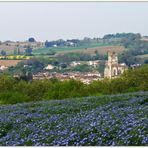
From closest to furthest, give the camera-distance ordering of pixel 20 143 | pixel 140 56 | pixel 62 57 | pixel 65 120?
1. pixel 20 143
2. pixel 65 120
3. pixel 140 56
4. pixel 62 57

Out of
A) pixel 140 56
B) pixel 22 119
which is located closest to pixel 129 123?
pixel 22 119

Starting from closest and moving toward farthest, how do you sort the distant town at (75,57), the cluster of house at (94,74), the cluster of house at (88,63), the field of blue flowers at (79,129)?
the field of blue flowers at (79,129) → the cluster of house at (94,74) → the distant town at (75,57) → the cluster of house at (88,63)

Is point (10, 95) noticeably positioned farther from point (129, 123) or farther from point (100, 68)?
point (100, 68)

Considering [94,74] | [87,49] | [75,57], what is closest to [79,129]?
[94,74]

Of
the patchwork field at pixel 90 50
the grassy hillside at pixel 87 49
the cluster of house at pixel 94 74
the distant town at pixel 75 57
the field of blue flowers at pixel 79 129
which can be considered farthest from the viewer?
the grassy hillside at pixel 87 49

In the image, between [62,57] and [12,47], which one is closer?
[62,57]

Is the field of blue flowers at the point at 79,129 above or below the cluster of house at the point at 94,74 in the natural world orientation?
above

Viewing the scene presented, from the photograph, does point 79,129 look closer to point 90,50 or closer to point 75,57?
point 75,57

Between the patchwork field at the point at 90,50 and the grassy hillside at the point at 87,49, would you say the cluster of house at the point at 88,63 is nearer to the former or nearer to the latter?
the patchwork field at the point at 90,50

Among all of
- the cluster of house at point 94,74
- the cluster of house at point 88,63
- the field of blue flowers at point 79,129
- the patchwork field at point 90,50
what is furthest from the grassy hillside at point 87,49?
the field of blue flowers at point 79,129

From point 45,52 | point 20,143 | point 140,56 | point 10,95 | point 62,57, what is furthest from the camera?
point 45,52

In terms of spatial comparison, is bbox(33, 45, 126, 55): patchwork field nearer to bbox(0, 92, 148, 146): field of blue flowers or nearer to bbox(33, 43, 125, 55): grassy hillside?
bbox(33, 43, 125, 55): grassy hillside
